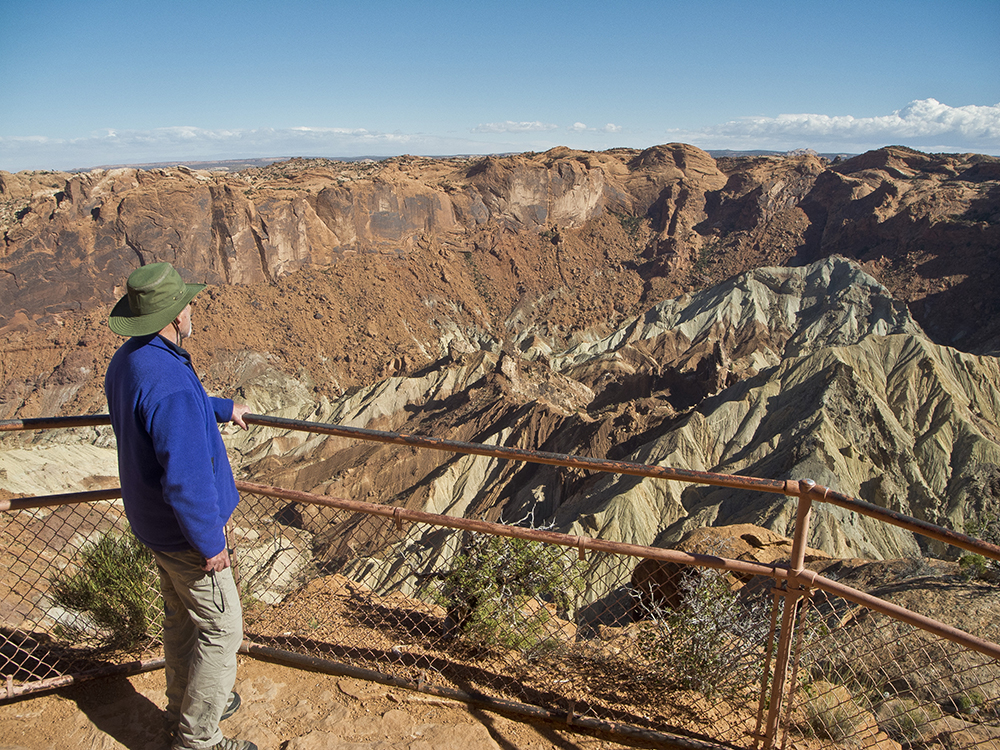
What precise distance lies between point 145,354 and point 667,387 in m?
35.2

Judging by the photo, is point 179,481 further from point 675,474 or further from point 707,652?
point 707,652

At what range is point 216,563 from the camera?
2.89 m

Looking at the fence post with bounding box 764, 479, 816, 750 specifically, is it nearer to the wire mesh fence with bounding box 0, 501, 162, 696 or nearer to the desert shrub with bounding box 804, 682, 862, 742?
the desert shrub with bounding box 804, 682, 862, 742

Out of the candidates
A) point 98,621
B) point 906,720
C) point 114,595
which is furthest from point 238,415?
point 906,720

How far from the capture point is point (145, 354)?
→ 9.06ft

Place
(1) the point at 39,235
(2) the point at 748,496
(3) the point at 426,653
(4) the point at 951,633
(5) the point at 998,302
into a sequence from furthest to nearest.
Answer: (5) the point at 998,302 → (1) the point at 39,235 → (2) the point at 748,496 → (3) the point at 426,653 → (4) the point at 951,633

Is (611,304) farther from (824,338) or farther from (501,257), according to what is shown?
(824,338)

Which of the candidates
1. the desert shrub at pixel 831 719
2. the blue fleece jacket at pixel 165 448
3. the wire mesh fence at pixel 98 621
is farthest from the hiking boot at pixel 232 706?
the desert shrub at pixel 831 719

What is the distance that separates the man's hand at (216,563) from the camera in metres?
2.87

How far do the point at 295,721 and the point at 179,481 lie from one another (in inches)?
71.3

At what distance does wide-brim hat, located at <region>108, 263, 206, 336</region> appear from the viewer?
109 inches

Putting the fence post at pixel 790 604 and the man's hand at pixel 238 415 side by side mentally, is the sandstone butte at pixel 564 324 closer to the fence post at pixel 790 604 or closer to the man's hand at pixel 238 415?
the fence post at pixel 790 604

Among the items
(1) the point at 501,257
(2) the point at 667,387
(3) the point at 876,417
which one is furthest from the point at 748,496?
(1) the point at 501,257

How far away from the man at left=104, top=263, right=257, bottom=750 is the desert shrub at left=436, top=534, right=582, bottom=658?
5.68ft
